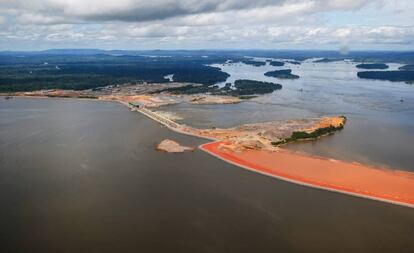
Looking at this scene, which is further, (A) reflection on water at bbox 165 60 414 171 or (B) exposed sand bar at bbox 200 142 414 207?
(A) reflection on water at bbox 165 60 414 171

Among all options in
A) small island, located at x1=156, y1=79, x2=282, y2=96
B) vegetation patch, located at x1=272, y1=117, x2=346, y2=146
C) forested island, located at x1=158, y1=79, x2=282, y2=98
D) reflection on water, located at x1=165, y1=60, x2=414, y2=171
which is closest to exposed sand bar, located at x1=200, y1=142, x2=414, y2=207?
reflection on water, located at x1=165, y1=60, x2=414, y2=171

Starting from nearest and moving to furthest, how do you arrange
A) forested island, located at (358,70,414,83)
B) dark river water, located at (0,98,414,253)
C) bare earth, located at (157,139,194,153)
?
dark river water, located at (0,98,414,253) → bare earth, located at (157,139,194,153) → forested island, located at (358,70,414,83)

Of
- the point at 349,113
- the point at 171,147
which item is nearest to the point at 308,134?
the point at 171,147

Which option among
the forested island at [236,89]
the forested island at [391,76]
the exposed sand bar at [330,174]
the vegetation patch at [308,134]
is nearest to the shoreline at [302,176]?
the exposed sand bar at [330,174]

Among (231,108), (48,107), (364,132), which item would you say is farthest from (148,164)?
(48,107)

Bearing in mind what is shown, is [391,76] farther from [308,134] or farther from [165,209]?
[165,209]

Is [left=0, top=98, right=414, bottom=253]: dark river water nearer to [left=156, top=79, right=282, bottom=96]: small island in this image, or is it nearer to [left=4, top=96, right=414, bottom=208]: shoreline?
[left=4, top=96, right=414, bottom=208]: shoreline

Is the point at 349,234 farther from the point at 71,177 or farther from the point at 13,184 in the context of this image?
the point at 13,184
